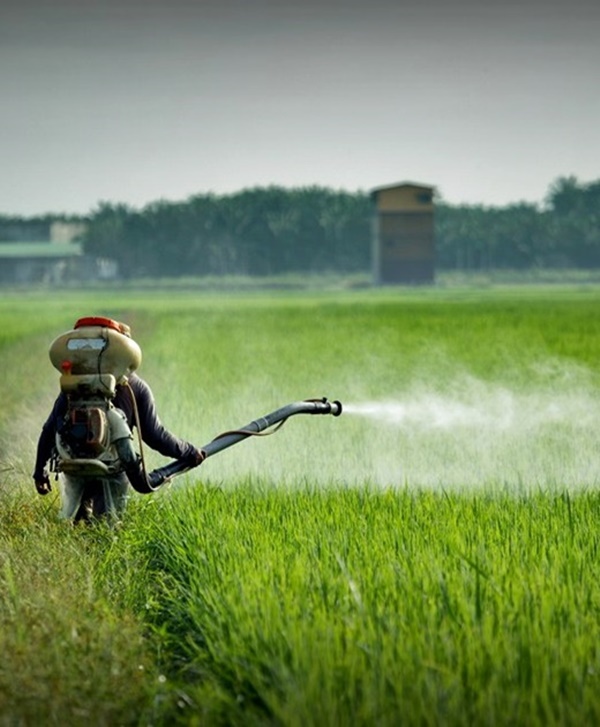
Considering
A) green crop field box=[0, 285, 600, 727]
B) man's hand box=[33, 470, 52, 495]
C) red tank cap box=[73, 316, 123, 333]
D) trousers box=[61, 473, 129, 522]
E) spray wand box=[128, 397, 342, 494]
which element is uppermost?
red tank cap box=[73, 316, 123, 333]

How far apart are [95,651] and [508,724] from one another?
45.7 inches

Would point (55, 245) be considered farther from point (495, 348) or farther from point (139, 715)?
point (139, 715)

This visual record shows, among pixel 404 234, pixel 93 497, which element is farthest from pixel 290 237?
pixel 93 497

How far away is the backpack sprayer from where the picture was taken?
13.6 feet

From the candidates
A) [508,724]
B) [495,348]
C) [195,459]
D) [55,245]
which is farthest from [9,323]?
[55,245]

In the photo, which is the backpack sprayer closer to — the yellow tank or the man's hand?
the yellow tank

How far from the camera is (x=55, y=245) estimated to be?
86750mm

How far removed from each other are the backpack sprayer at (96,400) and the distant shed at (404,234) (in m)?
70.3

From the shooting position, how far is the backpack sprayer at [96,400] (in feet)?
13.6

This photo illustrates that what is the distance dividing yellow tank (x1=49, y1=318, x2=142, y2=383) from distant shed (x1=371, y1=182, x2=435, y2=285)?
231 ft

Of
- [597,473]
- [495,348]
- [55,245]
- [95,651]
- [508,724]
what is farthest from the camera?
[55,245]

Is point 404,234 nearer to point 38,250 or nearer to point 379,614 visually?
point 38,250

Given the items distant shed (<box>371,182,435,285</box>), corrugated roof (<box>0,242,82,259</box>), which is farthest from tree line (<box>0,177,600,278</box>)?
distant shed (<box>371,182,435,285</box>)

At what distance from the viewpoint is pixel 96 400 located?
14.0ft
